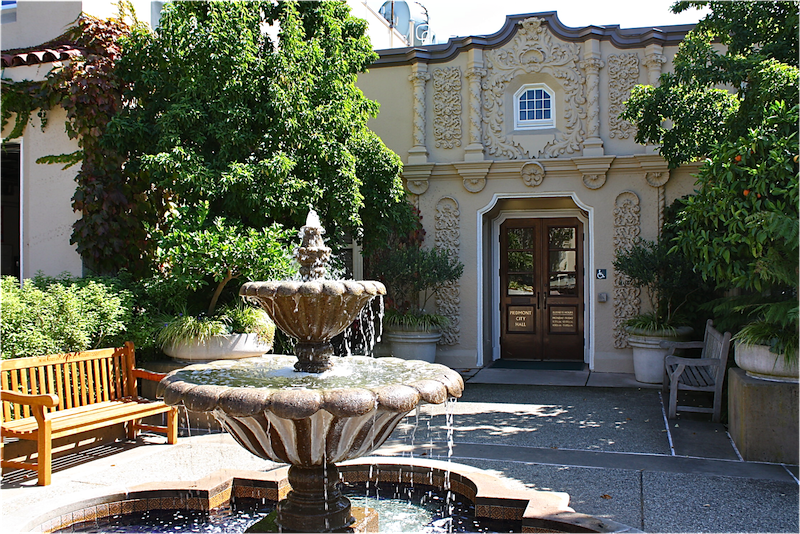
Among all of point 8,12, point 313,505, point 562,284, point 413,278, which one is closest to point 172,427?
point 313,505

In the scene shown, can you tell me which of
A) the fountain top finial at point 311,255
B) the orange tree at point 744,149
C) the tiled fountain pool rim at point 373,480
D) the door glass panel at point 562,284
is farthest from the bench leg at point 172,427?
the door glass panel at point 562,284

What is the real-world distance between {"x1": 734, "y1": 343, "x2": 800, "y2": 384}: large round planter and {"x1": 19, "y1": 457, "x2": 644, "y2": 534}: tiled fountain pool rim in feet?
8.19

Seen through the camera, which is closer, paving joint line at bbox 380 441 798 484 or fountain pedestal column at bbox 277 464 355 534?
fountain pedestal column at bbox 277 464 355 534

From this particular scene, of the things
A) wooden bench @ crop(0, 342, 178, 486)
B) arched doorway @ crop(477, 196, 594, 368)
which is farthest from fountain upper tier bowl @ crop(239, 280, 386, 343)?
arched doorway @ crop(477, 196, 594, 368)

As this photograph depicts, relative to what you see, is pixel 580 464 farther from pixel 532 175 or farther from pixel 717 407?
pixel 532 175

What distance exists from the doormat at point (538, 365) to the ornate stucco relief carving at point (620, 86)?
3835 mm

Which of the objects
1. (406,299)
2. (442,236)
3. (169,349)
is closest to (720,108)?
(442,236)

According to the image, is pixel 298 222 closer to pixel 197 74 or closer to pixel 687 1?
pixel 197 74

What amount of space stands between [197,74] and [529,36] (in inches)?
229

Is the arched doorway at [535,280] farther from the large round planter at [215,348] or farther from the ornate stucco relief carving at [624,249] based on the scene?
the large round planter at [215,348]

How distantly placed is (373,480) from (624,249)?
23.0 ft

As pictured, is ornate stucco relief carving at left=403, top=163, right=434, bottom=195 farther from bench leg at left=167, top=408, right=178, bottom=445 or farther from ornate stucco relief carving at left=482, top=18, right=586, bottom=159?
bench leg at left=167, top=408, right=178, bottom=445

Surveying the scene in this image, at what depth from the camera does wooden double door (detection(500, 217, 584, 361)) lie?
11734mm

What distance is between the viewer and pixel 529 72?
1101 cm
